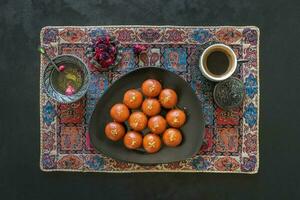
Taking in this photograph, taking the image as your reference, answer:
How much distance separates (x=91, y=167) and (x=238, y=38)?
2.05ft

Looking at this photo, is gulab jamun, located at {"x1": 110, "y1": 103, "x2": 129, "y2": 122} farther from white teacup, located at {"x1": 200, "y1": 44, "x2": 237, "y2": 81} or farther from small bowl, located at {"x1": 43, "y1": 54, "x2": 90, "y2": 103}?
white teacup, located at {"x1": 200, "y1": 44, "x2": 237, "y2": 81}

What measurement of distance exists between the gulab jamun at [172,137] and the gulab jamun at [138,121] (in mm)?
70

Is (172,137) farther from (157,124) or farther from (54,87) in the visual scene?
(54,87)

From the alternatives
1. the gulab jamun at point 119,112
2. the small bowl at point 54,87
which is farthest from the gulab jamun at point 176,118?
the small bowl at point 54,87

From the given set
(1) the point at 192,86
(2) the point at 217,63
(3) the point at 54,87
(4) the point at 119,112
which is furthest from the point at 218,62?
(3) the point at 54,87

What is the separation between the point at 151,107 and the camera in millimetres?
1217

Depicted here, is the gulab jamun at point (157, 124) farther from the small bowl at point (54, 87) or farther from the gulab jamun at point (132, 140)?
the small bowl at point (54, 87)

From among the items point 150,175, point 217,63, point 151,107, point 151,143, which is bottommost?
point 150,175

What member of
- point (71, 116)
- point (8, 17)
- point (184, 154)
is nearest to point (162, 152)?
point (184, 154)

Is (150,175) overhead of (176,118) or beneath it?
beneath

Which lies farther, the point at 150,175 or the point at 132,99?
the point at 150,175

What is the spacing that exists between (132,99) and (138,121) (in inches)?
2.6

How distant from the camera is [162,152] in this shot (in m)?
1.26

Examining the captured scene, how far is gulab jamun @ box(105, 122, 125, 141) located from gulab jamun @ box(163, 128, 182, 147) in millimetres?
131
